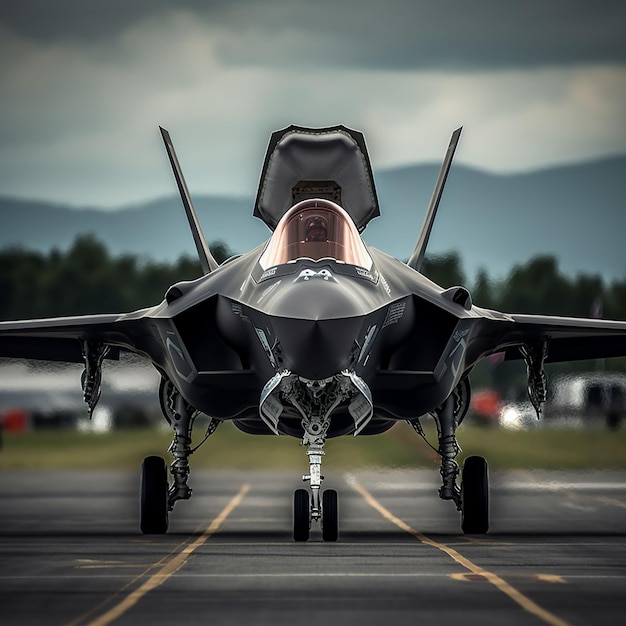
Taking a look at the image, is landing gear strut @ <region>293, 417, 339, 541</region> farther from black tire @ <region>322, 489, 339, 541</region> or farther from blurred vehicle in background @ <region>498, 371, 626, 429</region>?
blurred vehicle in background @ <region>498, 371, 626, 429</region>

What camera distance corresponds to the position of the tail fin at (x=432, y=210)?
68.5 ft

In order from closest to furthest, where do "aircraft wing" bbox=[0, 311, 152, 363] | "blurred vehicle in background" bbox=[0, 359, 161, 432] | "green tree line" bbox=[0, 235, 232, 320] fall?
"aircraft wing" bbox=[0, 311, 152, 363] < "blurred vehicle in background" bbox=[0, 359, 161, 432] < "green tree line" bbox=[0, 235, 232, 320]

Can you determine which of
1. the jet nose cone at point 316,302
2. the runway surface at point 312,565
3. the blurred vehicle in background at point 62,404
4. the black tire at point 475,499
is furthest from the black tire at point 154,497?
the blurred vehicle in background at point 62,404

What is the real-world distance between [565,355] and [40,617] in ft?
41.7

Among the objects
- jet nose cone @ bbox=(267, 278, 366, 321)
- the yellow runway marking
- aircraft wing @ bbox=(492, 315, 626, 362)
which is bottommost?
the yellow runway marking

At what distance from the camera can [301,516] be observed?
1623 centimetres

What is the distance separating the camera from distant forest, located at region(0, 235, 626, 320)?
206ft

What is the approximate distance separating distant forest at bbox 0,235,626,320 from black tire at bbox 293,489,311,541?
4200 cm

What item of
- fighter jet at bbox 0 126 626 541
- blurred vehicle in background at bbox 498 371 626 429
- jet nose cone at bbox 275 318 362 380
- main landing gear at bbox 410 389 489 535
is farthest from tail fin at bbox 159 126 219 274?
blurred vehicle in background at bbox 498 371 626 429

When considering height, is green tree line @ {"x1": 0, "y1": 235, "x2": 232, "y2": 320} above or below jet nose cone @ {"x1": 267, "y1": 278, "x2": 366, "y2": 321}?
above

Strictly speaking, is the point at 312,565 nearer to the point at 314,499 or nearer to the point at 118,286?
the point at 314,499

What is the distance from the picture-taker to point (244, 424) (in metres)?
19.4

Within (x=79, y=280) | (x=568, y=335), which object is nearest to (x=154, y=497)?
(x=568, y=335)

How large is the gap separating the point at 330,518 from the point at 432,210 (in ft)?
21.4
